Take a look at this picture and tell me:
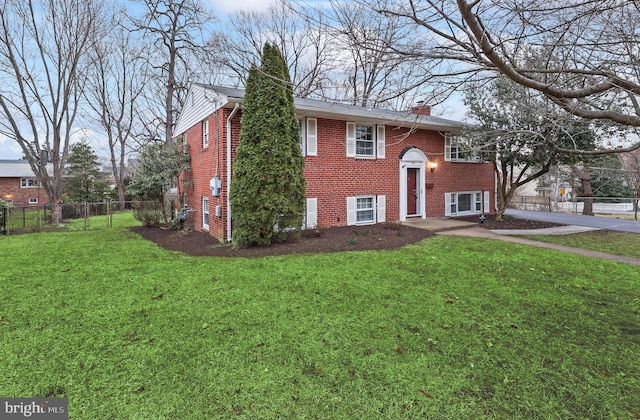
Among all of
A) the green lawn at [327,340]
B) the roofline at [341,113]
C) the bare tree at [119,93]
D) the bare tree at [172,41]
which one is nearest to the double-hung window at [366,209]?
the roofline at [341,113]

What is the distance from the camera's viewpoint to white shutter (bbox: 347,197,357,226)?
36.7 feet

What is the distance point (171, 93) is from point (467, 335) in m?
22.5

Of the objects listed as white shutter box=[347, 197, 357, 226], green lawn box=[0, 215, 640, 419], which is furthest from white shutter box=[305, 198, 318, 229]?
green lawn box=[0, 215, 640, 419]

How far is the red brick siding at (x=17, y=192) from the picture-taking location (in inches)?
1092

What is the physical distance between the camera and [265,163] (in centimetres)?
793

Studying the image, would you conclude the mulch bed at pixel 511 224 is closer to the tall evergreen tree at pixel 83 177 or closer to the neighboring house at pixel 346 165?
the neighboring house at pixel 346 165

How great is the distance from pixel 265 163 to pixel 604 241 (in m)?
9.25

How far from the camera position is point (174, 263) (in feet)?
22.2

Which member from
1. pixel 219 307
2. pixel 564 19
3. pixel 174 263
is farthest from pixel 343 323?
pixel 174 263

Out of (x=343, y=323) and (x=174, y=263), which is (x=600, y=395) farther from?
(x=174, y=263)

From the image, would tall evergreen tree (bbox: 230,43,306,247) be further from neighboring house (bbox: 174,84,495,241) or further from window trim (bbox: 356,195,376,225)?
window trim (bbox: 356,195,376,225)

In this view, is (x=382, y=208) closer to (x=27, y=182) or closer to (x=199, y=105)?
(x=199, y=105)

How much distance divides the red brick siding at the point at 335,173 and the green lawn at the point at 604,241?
4.47m

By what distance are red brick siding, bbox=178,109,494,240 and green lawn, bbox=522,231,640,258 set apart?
4.47 metres
